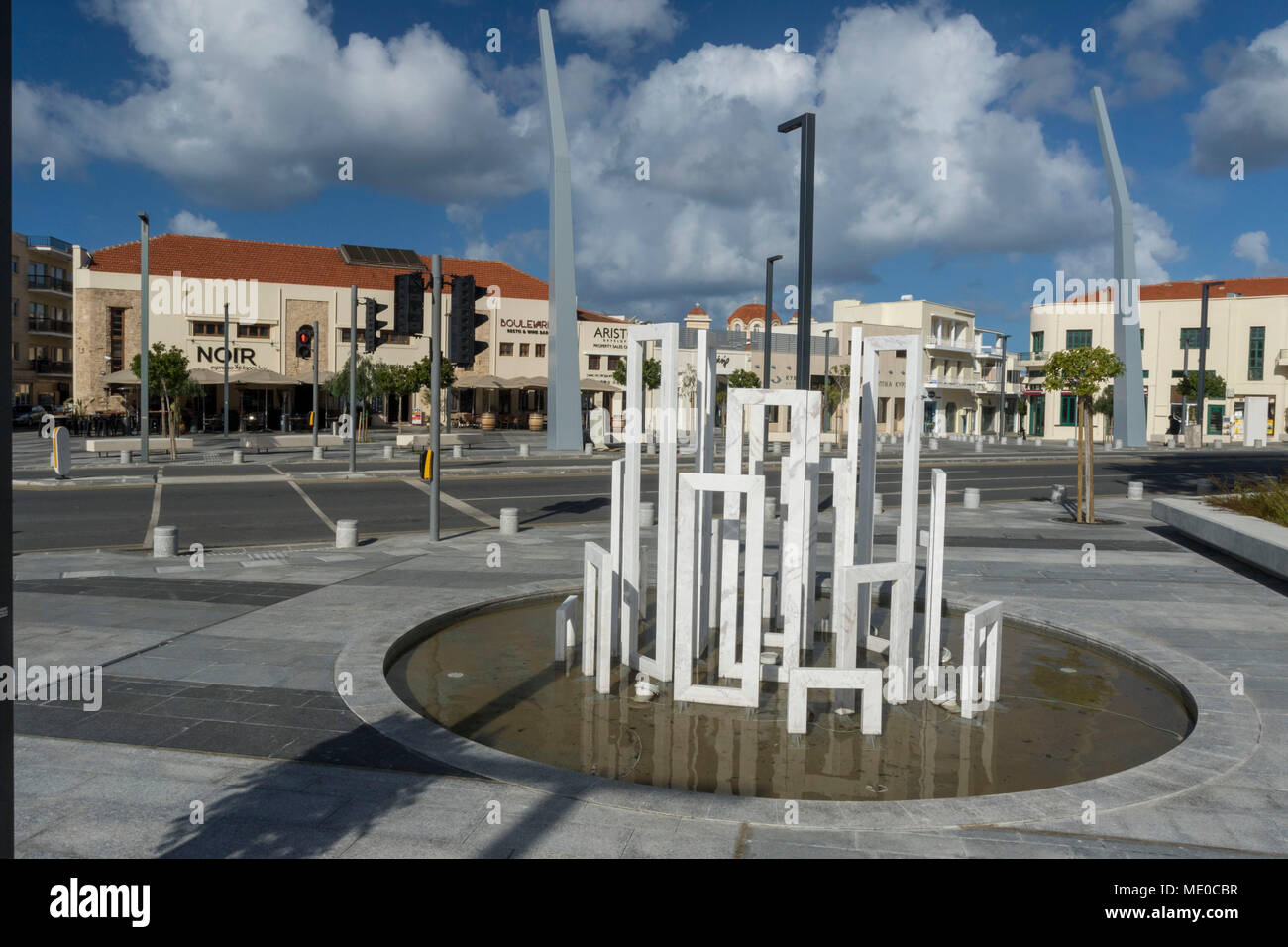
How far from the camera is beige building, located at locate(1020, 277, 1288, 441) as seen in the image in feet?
208

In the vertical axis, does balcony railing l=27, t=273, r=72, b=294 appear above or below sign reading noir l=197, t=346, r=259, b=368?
above

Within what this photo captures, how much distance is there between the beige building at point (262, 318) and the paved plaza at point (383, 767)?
1608 inches

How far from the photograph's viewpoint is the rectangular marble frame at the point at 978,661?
6879mm

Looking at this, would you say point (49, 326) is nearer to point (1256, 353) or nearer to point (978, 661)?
point (978, 661)

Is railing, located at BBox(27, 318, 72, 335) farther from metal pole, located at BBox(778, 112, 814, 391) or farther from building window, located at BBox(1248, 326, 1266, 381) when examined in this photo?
building window, located at BBox(1248, 326, 1266, 381)

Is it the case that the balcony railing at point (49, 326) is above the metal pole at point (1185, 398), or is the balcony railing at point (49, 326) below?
above

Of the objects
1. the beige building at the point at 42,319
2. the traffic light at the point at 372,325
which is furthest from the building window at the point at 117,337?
the traffic light at the point at 372,325

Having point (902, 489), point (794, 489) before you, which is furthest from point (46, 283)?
point (902, 489)

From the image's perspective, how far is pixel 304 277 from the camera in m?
56.5

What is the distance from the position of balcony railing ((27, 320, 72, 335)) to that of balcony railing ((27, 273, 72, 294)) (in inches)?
79.6

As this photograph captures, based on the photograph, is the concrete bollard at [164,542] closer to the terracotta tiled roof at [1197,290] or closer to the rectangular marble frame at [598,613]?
the rectangular marble frame at [598,613]

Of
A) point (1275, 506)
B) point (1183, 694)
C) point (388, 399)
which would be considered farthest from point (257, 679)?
point (388, 399)
